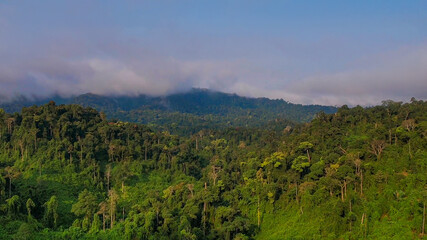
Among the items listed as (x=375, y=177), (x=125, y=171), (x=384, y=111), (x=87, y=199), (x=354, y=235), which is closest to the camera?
(x=354, y=235)

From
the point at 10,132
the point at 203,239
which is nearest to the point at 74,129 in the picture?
the point at 10,132

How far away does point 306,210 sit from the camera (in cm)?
3731

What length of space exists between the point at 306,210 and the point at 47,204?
30.4 metres

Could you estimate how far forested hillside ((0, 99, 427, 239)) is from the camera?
3278cm

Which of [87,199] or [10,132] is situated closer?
[87,199]

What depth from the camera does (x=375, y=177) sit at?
34.6 m

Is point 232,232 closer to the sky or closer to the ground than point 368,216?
closer to the ground

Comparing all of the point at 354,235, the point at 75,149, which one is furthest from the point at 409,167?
the point at 75,149

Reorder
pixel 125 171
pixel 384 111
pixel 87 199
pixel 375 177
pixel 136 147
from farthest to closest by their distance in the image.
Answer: pixel 136 147 < pixel 384 111 < pixel 125 171 < pixel 87 199 < pixel 375 177

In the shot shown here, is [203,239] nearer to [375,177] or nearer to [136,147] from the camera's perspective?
[375,177]

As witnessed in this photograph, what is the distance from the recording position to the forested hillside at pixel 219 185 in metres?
32.8

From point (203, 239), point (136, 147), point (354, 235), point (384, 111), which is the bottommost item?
point (203, 239)

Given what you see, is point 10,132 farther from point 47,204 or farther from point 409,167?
point 409,167

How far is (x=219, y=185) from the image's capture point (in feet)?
148
